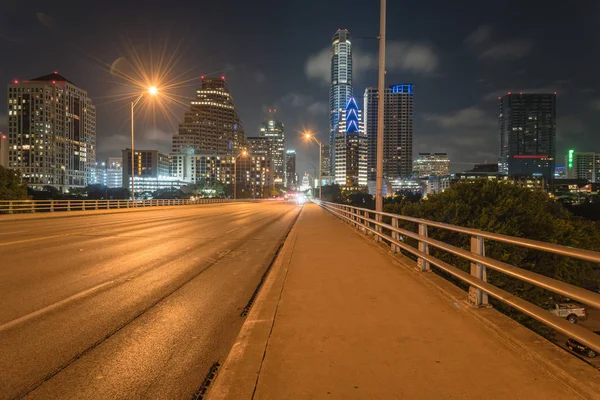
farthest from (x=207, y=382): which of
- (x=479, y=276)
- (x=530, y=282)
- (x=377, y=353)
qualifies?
(x=479, y=276)

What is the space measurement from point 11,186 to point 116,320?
44.2 m

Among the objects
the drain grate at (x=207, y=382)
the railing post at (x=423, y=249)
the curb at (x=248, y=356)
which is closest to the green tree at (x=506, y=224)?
the railing post at (x=423, y=249)

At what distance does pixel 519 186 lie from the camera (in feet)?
45.3

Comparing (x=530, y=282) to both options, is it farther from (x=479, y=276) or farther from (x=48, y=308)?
(x=48, y=308)

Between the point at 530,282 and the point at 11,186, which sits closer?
the point at 530,282

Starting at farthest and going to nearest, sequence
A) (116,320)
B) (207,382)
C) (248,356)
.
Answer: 1. (116,320)
2. (248,356)
3. (207,382)

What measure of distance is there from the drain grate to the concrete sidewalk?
0.13m

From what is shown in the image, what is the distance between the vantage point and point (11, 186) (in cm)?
3928

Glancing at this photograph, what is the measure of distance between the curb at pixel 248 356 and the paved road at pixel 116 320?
0.24 m

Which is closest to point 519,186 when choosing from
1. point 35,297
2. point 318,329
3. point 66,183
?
point 318,329

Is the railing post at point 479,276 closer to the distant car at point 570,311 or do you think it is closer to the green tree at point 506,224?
the green tree at point 506,224

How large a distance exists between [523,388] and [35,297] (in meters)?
6.77

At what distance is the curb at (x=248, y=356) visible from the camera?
3.06 meters

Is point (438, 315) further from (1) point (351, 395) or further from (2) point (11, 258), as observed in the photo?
(2) point (11, 258)
